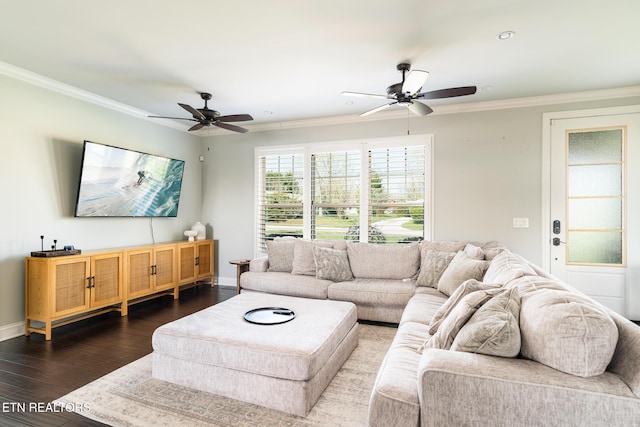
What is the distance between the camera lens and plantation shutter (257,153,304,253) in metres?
5.38

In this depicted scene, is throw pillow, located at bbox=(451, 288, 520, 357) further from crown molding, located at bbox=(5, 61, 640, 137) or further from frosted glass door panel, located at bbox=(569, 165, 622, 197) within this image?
crown molding, located at bbox=(5, 61, 640, 137)

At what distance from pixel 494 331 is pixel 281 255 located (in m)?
3.46

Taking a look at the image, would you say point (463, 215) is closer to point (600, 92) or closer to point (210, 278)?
point (600, 92)

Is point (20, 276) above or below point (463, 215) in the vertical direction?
below

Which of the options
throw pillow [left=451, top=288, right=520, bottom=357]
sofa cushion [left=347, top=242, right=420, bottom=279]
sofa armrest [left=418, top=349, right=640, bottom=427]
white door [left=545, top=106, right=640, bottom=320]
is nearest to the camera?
sofa armrest [left=418, top=349, right=640, bottom=427]

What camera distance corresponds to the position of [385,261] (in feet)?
13.8

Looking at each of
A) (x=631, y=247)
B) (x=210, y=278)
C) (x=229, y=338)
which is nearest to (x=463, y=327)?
(x=229, y=338)

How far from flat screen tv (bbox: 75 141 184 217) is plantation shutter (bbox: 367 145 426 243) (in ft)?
10.5

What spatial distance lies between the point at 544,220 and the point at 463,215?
0.98m

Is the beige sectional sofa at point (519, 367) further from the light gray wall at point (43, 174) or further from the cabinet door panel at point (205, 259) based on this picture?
the cabinet door panel at point (205, 259)

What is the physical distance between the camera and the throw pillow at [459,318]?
1.66 metres

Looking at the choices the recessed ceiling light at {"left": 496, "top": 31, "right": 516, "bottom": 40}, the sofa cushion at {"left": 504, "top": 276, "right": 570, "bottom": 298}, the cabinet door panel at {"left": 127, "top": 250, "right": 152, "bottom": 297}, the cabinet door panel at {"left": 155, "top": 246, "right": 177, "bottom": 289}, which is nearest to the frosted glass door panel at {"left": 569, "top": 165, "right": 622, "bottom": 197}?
the recessed ceiling light at {"left": 496, "top": 31, "right": 516, "bottom": 40}

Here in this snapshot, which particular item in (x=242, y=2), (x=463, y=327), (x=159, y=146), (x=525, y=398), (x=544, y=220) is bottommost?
(x=525, y=398)

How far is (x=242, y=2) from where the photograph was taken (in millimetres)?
2277
